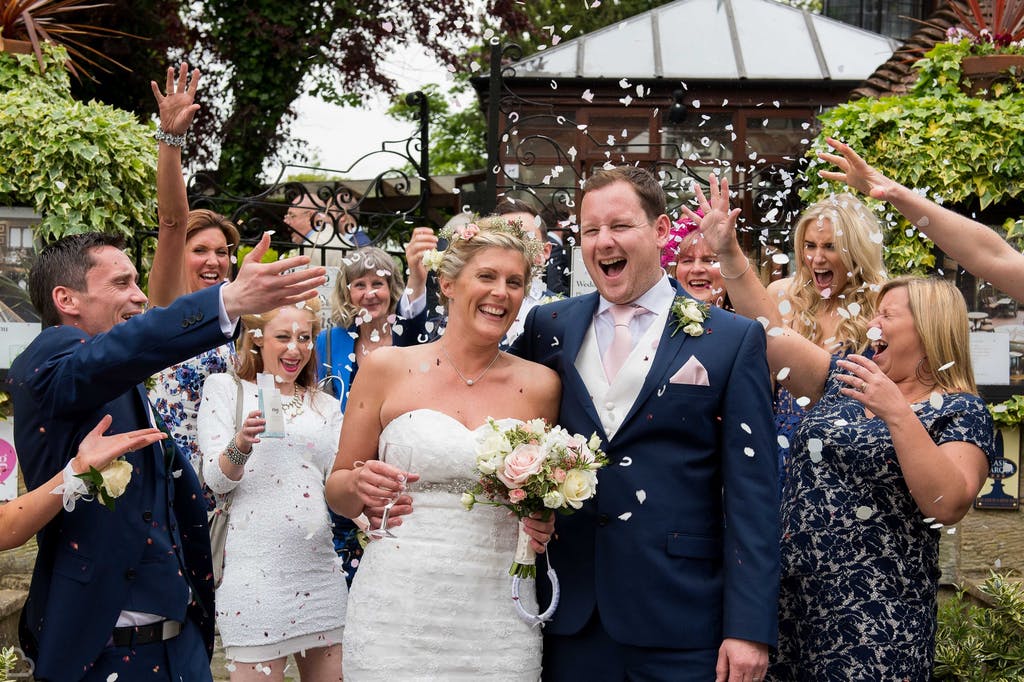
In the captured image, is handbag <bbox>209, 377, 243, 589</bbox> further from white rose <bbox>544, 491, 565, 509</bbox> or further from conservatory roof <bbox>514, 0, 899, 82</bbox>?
conservatory roof <bbox>514, 0, 899, 82</bbox>

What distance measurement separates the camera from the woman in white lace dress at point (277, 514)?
14.4 ft

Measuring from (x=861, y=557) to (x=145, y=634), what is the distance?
2333 millimetres

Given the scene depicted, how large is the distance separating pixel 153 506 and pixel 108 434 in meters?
0.28

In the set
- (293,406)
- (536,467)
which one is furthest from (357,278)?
(536,467)

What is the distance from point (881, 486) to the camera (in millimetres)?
3654

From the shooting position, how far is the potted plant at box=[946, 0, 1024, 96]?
6.31 m

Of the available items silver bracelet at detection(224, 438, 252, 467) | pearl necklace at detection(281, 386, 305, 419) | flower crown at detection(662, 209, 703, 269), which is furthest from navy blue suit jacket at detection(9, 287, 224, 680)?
flower crown at detection(662, 209, 703, 269)

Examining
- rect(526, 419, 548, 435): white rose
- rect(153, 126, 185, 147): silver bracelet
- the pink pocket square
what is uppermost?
rect(153, 126, 185, 147): silver bracelet

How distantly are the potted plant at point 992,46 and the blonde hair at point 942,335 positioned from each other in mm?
3176

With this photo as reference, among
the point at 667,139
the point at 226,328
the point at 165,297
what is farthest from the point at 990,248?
the point at 667,139

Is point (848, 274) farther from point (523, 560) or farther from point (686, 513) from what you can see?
point (523, 560)

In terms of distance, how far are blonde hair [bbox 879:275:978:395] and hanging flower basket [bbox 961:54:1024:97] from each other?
3.17 meters

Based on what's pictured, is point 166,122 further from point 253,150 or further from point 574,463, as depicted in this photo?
point 253,150

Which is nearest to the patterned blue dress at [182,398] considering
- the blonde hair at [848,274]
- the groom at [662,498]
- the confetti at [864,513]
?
the groom at [662,498]
